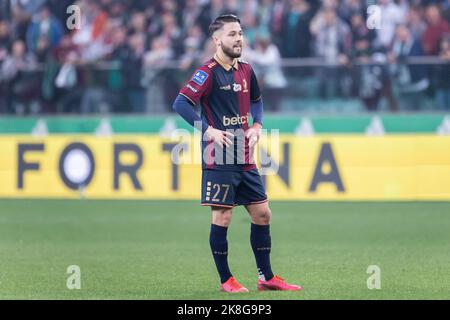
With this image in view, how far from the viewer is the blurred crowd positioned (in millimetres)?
19641

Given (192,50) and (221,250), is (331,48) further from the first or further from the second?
(221,250)

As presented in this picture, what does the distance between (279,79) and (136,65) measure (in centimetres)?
287

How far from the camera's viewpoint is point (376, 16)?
797 inches

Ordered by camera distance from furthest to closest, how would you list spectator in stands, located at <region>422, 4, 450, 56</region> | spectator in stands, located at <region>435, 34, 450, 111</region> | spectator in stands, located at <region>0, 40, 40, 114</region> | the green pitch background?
spectator in stands, located at <region>0, 40, 40, 114</region> < spectator in stands, located at <region>422, 4, 450, 56</region> < spectator in stands, located at <region>435, 34, 450, 111</region> < the green pitch background

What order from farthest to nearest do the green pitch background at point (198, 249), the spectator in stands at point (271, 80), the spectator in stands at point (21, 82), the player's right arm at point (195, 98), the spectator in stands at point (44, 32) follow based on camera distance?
the spectator in stands at point (44, 32) < the spectator in stands at point (21, 82) < the spectator in stands at point (271, 80) < the green pitch background at point (198, 249) < the player's right arm at point (195, 98)

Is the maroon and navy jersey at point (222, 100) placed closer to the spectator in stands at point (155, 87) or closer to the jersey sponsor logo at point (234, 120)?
the jersey sponsor logo at point (234, 120)

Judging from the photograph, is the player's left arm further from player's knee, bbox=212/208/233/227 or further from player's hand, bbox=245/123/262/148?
player's knee, bbox=212/208/233/227

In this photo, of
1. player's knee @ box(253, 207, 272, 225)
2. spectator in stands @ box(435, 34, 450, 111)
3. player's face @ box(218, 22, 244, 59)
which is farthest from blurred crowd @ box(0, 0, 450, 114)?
player's face @ box(218, 22, 244, 59)

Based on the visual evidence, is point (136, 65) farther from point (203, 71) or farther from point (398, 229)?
point (203, 71)

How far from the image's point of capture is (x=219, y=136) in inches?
363

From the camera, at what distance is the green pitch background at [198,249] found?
9.64m

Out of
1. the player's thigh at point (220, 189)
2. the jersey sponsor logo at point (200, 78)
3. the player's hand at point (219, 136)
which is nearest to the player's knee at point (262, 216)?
the player's thigh at point (220, 189)

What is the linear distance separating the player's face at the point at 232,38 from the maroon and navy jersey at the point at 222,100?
0.19m

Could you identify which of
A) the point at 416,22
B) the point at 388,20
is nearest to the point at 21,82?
the point at 388,20
